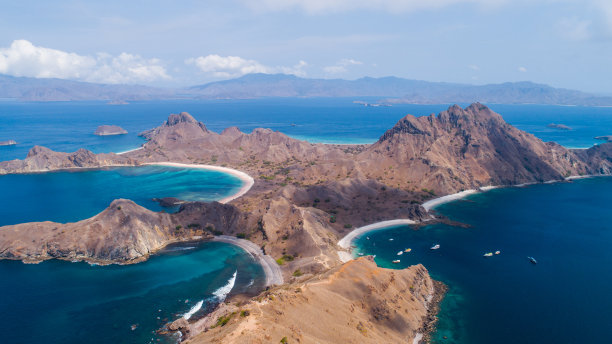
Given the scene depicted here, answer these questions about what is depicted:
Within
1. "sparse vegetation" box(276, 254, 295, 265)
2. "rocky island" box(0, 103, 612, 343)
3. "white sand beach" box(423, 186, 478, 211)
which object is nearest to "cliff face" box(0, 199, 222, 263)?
"rocky island" box(0, 103, 612, 343)

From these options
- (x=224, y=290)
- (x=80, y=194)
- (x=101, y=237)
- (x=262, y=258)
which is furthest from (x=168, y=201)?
(x=224, y=290)

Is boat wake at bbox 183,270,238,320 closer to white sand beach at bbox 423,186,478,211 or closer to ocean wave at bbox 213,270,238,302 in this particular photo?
ocean wave at bbox 213,270,238,302

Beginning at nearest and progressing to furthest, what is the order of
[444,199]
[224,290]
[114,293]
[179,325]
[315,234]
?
[179,325] < [114,293] < [224,290] < [315,234] < [444,199]

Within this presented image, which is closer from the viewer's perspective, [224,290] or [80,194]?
[224,290]

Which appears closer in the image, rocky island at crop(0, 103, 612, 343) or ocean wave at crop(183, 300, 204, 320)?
rocky island at crop(0, 103, 612, 343)

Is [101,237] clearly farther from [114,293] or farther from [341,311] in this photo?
[341,311]

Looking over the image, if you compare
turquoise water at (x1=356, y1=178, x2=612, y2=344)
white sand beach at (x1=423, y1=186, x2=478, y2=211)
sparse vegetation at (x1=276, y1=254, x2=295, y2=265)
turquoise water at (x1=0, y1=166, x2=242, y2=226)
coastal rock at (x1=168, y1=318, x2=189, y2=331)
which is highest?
turquoise water at (x1=0, y1=166, x2=242, y2=226)

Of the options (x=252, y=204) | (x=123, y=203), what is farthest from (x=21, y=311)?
(x=252, y=204)

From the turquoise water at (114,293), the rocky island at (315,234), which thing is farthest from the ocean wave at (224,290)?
the rocky island at (315,234)
